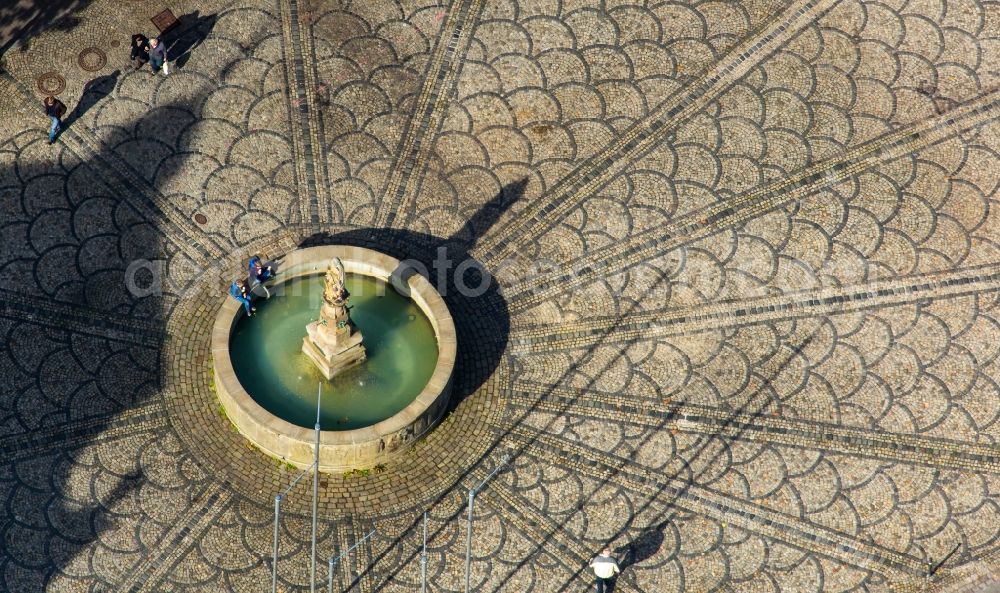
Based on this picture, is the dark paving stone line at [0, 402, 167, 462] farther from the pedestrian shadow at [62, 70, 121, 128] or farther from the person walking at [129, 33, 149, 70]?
the person walking at [129, 33, 149, 70]

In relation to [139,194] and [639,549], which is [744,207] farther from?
[139,194]

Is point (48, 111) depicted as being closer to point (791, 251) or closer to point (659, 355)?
point (659, 355)

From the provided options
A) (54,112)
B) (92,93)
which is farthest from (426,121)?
(54,112)

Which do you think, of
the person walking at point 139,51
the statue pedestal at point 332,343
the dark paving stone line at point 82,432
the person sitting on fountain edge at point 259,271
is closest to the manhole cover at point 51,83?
the person walking at point 139,51

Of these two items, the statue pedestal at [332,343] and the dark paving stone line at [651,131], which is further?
the dark paving stone line at [651,131]

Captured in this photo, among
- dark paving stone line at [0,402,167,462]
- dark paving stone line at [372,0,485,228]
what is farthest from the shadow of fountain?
dark paving stone line at [0,402,167,462]

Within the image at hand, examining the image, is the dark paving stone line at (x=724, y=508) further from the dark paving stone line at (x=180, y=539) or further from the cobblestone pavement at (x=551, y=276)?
the dark paving stone line at (x=180, y=539)
